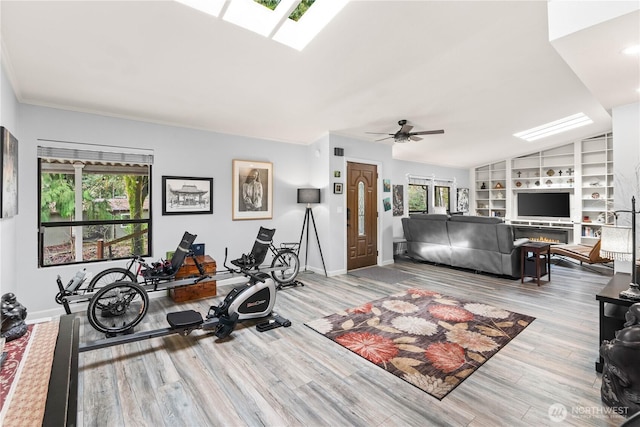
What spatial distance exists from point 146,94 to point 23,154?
1540 millimetres

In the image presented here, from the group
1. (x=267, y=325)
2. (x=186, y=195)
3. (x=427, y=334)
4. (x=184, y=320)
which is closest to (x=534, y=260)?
(x=427, y=334)

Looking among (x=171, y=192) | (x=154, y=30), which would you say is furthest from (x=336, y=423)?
(x=171, y=192)

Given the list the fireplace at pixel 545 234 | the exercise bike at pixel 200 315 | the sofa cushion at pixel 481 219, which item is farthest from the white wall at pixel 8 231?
the fireplace at pixel 545 234

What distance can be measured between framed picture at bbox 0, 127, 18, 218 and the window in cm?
82

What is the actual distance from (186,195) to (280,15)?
2.97 meters

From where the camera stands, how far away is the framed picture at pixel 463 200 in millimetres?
9758

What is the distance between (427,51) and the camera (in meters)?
3.25

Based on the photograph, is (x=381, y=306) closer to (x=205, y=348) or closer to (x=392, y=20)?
(x=205, y=348)

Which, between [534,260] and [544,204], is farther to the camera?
[544,204]

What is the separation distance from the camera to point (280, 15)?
265cm

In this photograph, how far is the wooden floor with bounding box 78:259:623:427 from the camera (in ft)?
6.29

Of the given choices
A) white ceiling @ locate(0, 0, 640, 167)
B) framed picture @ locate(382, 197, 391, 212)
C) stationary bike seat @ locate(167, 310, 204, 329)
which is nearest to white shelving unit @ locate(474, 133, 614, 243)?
white ceiling @ locate(0, 0, 640, 167)

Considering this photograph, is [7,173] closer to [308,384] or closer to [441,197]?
[308,384]

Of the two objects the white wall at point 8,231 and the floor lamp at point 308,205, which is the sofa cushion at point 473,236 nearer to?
the floor lamp at point 308,205
